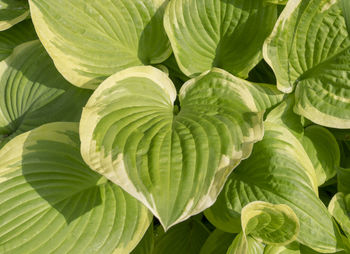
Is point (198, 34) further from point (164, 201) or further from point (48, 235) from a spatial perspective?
point (48, 235)

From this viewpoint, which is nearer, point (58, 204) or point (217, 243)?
point (58, 204)

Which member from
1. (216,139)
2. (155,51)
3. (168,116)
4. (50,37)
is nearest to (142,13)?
(155,51)

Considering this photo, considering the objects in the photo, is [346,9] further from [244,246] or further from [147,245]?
[147,245]

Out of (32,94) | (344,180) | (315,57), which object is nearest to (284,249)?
(344,180)

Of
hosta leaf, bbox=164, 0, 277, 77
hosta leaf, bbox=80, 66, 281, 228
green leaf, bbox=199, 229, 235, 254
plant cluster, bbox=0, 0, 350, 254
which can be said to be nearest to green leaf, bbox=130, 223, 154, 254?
plant cluster, bbox=0, 0, 350, 254

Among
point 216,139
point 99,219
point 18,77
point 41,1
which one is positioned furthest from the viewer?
point 18,77
